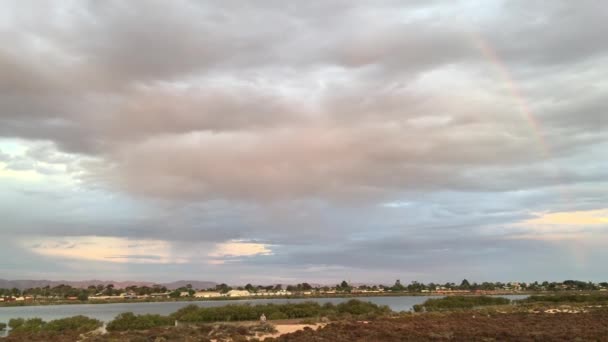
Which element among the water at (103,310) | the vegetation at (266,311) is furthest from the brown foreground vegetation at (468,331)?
the water at (103,310)

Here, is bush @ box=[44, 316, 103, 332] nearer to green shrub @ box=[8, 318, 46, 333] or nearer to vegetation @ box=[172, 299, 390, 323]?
green shrub @ box=[8, 318, 46, 333]

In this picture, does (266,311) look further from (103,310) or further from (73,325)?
(103,310)

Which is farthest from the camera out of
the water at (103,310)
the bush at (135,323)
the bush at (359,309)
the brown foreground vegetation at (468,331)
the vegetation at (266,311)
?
the water at (103,310)

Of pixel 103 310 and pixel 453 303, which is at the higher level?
pixel 453 303

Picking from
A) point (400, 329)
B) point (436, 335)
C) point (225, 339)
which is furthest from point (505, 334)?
point (225, 339)

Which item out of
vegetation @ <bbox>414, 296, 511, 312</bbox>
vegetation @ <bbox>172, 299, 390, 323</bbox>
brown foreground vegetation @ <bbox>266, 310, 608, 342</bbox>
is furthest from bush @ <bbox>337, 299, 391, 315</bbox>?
brown foreground vegetation @ <bbox>266, 310, 608, 342</bbox>

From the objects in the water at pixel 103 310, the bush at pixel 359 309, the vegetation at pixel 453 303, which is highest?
the bush at pixel 359 309

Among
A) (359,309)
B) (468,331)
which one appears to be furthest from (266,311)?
(468,331)

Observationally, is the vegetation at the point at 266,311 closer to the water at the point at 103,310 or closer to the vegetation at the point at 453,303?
the vegetation at the point at 453,303

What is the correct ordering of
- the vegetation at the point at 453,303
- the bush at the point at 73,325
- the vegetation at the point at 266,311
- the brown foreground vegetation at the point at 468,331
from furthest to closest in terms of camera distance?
the vegetation at the point at 453,303 < the vegetation at the point at 266,311 < the bush at the point at 73,325 < the brown foreground vegetation at the point at 468,331

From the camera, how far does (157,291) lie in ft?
614

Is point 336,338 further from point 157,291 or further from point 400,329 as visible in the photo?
point 157,291

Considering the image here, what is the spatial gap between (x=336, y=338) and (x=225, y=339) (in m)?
7.57

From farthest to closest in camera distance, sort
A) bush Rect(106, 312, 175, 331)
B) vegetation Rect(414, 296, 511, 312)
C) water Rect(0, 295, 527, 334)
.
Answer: water Rect(0, 295, 527, 334) → vegetation Rect(414, 296, 511, 312) → bush Rect(106, 312, 175, 331)
